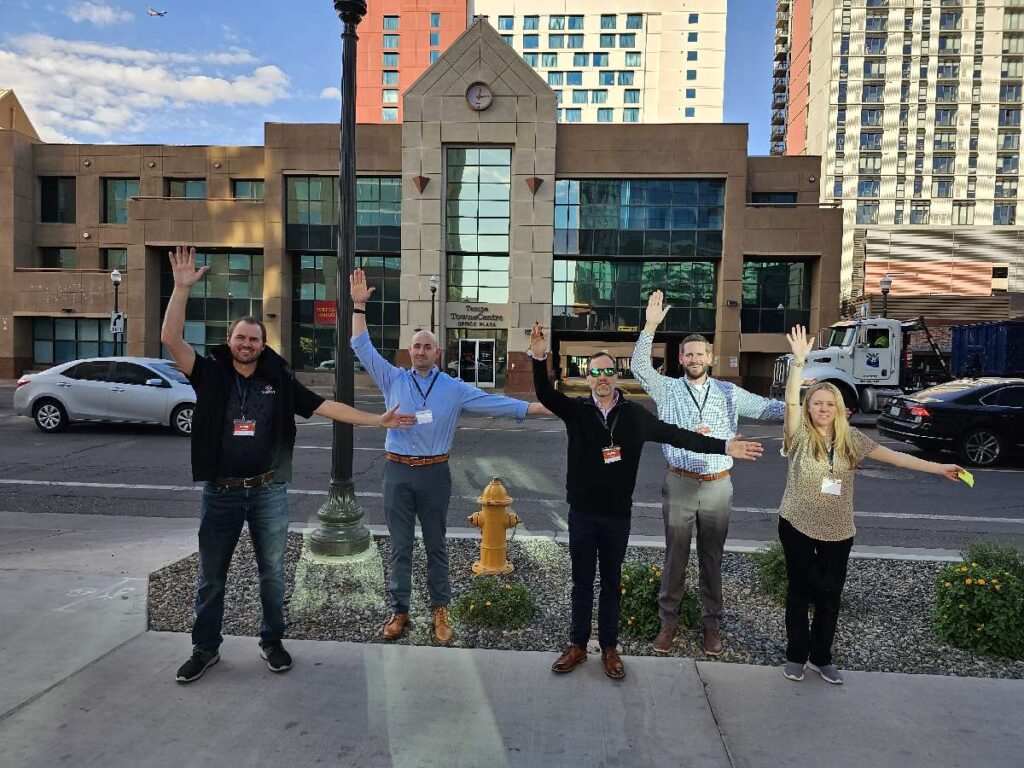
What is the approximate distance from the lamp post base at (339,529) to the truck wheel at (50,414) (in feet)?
35.7

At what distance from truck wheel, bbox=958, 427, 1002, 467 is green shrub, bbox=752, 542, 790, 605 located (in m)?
8.84

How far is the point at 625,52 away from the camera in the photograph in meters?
85.1

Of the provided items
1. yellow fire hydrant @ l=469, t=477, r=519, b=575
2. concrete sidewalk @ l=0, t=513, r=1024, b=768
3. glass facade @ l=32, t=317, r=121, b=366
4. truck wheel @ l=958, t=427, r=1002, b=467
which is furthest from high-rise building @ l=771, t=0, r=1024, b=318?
concrete sidewalk @ l=0, t=513, r=1024, b=768

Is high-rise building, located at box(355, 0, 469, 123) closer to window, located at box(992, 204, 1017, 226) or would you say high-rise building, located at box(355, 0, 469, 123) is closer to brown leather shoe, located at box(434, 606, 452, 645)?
window, located at box(992, 204, 1017, 226)

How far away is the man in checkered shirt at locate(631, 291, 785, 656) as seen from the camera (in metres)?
4.00

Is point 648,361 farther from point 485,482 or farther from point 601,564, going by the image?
point 485,482

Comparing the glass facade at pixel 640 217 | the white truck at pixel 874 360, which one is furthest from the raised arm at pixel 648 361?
the glass facade at pixel 640 217

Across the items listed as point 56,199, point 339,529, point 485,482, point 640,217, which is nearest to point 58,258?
point 56,199

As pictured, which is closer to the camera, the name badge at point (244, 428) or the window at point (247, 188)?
the name badge at point (244, 428)

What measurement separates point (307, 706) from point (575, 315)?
30.5 m

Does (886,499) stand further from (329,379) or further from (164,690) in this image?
(329,379)

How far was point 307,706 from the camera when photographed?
331 centimetres

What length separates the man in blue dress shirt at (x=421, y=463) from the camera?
4.21m

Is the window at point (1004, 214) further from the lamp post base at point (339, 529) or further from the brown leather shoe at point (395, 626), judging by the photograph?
the brown leather shoe at point (395, 626)
